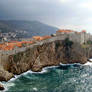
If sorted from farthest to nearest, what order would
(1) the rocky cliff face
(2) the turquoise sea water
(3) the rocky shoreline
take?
1. (1) the rocky cliff face
2. (3) the rocky shoreline
3. (2) the turquoise sea water

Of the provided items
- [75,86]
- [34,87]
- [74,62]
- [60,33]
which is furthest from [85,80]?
[60,33]

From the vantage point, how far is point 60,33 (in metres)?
86.7

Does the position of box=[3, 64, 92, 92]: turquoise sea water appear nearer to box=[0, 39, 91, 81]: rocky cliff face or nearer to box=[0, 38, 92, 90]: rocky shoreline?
box=[0, 38, 92, 90]: rocky shoreline

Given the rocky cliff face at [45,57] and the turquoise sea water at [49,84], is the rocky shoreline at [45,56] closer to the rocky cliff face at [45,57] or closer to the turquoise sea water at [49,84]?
the rocky cliff face at [45,57]

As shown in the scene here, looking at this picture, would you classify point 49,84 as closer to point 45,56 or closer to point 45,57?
point 45,57

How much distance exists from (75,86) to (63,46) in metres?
37.3

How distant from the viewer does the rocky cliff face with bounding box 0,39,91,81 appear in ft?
175

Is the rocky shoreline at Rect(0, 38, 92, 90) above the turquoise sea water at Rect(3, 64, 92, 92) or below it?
above

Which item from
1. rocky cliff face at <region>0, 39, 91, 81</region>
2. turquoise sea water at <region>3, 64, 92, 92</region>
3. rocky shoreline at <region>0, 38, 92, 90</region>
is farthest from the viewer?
rocky cliff face at <region>0, 39, 91, 81</region>

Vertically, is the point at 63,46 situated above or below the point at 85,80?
above

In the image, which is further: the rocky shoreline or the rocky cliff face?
the rocky cliff face

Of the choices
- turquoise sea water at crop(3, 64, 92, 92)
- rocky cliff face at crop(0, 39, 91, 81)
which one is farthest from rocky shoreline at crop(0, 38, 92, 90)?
turquoise sea water at crop(3, 64, 92, 92)

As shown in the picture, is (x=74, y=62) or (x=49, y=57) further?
(x=74, y=62)

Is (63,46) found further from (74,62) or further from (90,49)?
(90,49)
